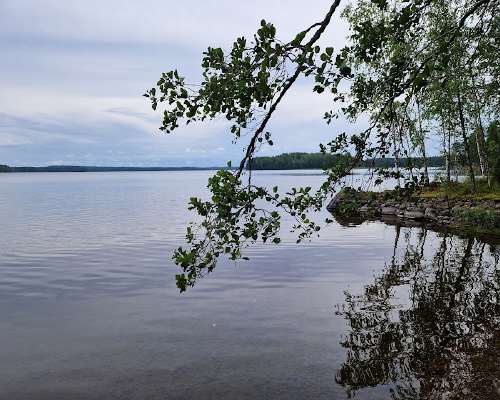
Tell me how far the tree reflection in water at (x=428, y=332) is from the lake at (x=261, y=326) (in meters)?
0.04

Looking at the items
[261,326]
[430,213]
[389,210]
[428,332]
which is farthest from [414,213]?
[261,326]

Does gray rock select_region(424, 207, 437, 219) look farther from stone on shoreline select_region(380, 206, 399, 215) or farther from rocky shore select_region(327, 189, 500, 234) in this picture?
stone on shoreline select_region(380, 206, 399, 215)

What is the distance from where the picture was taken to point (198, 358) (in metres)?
12.4

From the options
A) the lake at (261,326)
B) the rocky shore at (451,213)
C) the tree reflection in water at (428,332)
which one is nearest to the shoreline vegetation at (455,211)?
the rocky shore at (451,213)

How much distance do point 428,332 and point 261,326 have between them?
5015 mm

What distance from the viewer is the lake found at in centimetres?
1070

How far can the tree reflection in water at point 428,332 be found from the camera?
33.5ft

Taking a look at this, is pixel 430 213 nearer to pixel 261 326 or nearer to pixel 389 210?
pixel 389 210

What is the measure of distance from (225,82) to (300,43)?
1054 mm

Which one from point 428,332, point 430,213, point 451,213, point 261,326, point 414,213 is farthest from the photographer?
point 414,213

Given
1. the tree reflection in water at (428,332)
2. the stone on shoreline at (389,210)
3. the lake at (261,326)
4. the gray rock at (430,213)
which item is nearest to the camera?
the tree reflection in water at (428,332)

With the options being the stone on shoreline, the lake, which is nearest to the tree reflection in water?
the lake

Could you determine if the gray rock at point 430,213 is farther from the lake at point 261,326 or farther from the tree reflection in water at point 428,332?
the tree reflection in water at point 428,332

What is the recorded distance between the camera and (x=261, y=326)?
1479 centimetres
